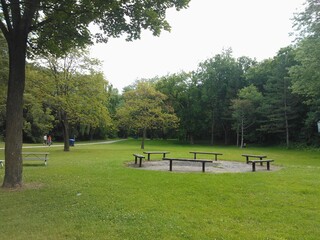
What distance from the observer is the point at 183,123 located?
1991 inches

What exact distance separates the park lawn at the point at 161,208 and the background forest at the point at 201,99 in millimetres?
5816

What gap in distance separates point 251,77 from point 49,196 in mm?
42960

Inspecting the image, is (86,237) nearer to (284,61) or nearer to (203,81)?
(284,61)

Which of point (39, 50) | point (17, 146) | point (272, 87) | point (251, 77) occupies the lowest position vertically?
point (17, 146)

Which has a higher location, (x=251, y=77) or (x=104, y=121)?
(x=251, y=77)

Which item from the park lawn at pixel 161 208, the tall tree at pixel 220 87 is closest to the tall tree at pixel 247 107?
the tall tree at pixel 220 87

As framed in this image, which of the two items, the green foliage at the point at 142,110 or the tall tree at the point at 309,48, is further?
the green foliage at the point at 142,110

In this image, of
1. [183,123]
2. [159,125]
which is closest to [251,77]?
[183,123]

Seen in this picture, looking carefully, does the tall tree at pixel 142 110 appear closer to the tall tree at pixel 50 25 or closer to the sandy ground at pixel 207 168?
the sandy ground at pixel 207 168

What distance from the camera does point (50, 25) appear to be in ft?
28.7

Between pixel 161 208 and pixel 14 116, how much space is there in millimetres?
5260

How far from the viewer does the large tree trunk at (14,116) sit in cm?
817

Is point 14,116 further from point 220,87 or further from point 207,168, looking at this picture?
point 220,87

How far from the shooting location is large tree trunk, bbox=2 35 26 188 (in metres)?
8.17
